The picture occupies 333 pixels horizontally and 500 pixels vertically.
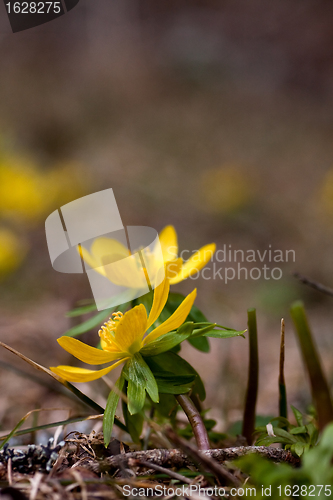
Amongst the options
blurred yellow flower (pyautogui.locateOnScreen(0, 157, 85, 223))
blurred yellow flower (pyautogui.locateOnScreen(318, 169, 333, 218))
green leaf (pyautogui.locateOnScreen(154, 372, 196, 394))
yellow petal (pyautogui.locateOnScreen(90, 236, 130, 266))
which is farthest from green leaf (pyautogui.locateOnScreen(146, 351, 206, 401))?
blurred yellow flower (pyautogui.locateOnScreen(318, 169, 333, 218))

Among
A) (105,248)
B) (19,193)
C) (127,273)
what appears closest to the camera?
(127,273)

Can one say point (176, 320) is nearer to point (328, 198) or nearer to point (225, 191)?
point (328, 198)

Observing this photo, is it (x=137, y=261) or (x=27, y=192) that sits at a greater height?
(x=137, y=261)

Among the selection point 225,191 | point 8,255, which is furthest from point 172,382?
point 225,191

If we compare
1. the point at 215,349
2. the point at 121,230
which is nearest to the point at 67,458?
the point at 121,230

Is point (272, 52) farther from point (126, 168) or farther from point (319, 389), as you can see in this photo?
point (319, 389)

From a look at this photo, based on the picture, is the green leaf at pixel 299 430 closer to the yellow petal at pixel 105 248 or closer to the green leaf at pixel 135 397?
the green leaf at pixel 135 397

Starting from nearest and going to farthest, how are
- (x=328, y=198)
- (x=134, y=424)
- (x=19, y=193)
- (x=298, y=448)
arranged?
(x=298, y=448), (x=134, y=424), (x=19, y=193), (x=328, y=198)

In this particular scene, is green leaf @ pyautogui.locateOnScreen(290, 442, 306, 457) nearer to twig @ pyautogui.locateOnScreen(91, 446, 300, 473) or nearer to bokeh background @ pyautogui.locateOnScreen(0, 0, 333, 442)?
twig @ pyautogui.locateOnScreen(91, 446, 300, 473)
